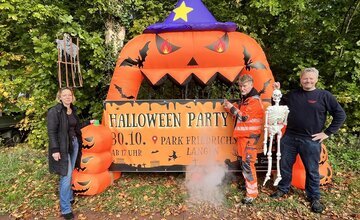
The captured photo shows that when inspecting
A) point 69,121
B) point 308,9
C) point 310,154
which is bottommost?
point 310,154

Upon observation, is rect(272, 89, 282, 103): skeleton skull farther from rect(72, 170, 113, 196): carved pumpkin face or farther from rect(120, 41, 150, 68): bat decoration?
rect(72, 170, 113, 196): carved pumpkin face

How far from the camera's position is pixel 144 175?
201 inches

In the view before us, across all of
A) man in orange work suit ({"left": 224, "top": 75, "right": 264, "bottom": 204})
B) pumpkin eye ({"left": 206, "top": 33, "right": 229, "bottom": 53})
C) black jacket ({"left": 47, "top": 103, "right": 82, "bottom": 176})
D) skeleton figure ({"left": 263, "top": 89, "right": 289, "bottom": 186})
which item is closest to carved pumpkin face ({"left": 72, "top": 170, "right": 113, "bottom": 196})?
black jacket ({"left": 47, "top": 103, "right": 82, "bottom": 176})

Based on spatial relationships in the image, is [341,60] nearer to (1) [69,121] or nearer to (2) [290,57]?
(2) [290,57]

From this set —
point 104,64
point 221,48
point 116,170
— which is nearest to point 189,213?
point 116,170

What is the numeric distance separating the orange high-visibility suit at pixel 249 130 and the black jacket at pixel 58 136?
210cm

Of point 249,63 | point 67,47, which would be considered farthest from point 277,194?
point 67,47

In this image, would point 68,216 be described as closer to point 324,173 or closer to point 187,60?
point 187,60

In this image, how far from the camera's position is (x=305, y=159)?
3.89m

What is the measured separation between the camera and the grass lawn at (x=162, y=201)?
3.93m

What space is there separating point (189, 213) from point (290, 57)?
4673 millimetres

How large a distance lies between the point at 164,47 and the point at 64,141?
6.83ft

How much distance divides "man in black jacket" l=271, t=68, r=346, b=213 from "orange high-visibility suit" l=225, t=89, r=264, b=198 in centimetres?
37

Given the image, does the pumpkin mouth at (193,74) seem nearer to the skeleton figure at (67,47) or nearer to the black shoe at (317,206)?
the skeleton figure at (67,47)
